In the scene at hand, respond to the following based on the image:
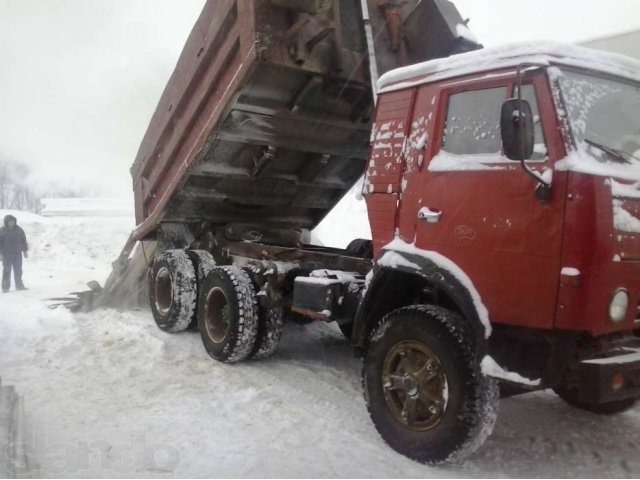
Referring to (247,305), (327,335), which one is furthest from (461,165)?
(327,335)

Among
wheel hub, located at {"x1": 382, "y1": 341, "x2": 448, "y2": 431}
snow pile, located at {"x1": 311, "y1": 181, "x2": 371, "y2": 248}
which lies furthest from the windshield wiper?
snow pile, located at {"x1": 311, "y1": 181, "x2": 371, "y2": 248}

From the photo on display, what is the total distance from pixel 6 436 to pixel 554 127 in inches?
134

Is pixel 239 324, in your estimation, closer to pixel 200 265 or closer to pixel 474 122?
pixel 200 265

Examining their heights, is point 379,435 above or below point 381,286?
below

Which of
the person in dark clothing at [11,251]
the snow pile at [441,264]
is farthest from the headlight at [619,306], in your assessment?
the person in dark clothing at [11,251]

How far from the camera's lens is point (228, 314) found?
17.3ft

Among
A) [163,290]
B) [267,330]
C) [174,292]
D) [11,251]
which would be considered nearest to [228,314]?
[267,330]

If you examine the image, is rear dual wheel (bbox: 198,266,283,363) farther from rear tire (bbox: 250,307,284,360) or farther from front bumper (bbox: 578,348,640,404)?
front bumper (bbox: 578,348,640,404)

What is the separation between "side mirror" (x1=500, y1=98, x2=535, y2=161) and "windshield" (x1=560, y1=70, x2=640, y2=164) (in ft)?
0.91

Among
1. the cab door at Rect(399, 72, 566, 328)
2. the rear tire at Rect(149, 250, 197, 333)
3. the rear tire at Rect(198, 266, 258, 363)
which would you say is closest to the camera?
the cab door at Rect(399, 72, 566, 328)

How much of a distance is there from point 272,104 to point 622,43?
985cm

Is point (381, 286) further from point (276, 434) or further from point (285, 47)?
point (285, 47)

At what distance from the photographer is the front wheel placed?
3125 mm

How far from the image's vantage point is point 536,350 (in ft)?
9.84
